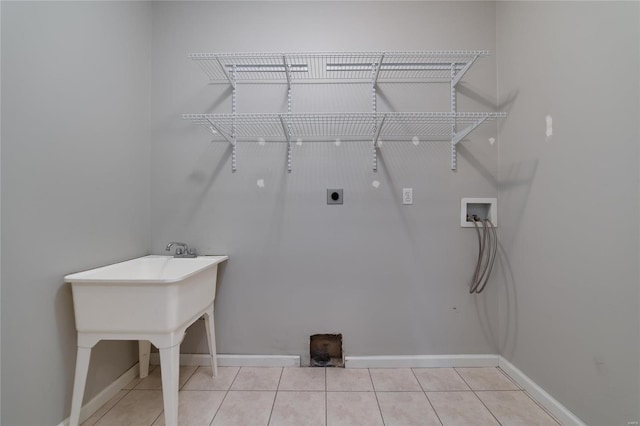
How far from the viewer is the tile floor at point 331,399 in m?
1.27

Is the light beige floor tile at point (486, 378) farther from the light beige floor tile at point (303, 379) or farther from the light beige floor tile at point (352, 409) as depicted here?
the light beige floor tile at point (303, 379)

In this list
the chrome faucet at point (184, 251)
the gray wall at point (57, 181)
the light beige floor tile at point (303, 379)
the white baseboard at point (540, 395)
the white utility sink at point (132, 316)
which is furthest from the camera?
the chrome faucet at point (184, 251)

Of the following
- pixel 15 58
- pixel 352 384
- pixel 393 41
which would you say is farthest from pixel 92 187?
pixel 393 41

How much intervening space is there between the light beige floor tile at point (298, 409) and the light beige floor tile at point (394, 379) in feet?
1.21

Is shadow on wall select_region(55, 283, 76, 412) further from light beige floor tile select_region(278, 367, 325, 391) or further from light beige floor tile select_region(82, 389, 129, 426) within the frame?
light beige floor tile select_region(278, 367, 325, 391)

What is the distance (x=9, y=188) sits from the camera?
0.97 m

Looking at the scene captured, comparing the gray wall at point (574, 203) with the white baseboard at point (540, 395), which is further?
the white baseboard at point (540, 395)

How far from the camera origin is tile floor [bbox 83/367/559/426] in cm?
127

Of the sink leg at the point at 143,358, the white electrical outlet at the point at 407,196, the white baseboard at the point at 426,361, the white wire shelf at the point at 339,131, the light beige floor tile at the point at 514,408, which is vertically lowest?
the light beige floor tile at the point at 514,408

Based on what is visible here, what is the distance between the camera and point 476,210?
69.9 inches

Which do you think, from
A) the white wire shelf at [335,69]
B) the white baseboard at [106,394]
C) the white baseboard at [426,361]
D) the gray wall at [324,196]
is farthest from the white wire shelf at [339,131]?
the white baseboard at [106,394]

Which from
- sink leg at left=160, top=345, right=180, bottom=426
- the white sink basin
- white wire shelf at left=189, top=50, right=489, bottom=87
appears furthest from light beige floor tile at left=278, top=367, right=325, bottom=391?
white wire shelf at left=189, top=50, right=489, bottom=87

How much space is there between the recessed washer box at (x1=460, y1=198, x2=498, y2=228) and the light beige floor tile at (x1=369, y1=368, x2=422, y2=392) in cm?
106

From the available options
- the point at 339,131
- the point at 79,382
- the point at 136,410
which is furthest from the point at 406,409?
the point at 339,131
